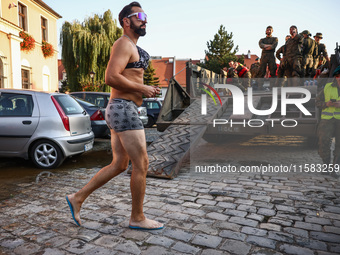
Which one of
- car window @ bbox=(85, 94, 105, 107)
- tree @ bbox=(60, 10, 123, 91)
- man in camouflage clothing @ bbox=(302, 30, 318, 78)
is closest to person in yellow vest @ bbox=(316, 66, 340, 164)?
man in camouflage clothing @ bbox=(302, 30, 318, 78)

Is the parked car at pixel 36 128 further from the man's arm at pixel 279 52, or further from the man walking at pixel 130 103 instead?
the man's arm at pixel 279 52

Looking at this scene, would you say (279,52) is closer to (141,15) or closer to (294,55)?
(294,55)

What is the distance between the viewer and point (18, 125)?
18.9ft

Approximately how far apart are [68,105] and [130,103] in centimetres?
387

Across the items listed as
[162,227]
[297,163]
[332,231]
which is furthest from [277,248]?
[297,163]

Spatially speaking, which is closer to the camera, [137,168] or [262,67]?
[137,168]

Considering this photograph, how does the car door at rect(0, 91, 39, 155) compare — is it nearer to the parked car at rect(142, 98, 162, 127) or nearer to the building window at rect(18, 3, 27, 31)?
the parked car at rect(142, 98, 162, 127)

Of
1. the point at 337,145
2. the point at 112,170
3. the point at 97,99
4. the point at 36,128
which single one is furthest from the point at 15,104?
the point at 337,145

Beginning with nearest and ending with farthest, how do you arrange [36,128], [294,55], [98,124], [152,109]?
[36,128] < [98,124] < [294,55] < [152,109]

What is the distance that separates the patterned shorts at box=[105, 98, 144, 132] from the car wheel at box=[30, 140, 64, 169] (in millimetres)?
3481

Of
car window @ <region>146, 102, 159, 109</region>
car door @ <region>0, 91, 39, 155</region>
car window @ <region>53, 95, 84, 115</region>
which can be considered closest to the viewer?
car door @ <region>0, 91, 39, 155</region>

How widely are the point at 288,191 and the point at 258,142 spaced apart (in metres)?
4.35

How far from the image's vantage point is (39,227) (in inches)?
116

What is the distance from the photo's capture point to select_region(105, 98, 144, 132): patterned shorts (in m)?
2.70
